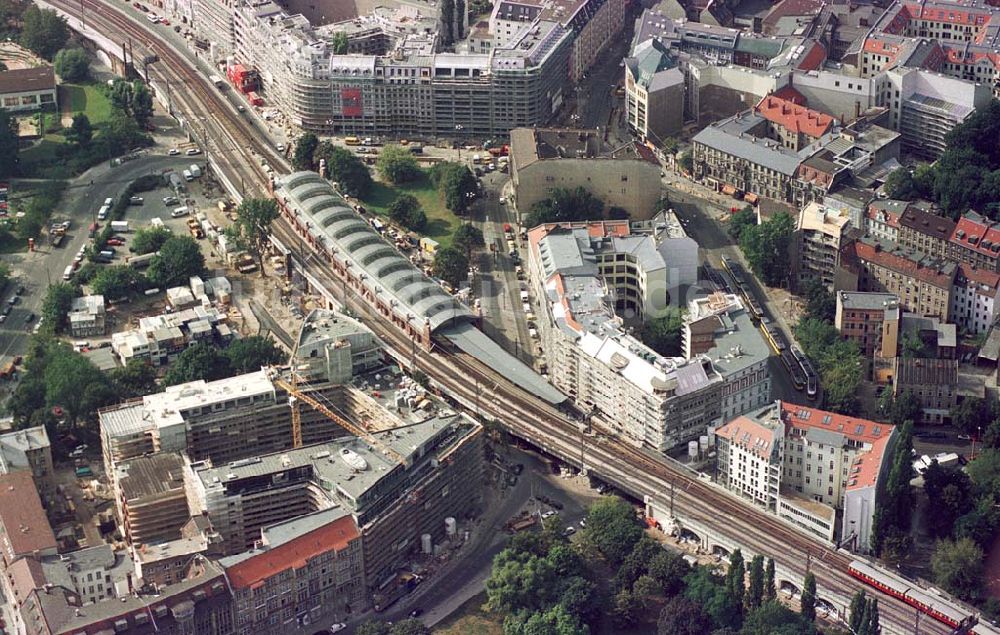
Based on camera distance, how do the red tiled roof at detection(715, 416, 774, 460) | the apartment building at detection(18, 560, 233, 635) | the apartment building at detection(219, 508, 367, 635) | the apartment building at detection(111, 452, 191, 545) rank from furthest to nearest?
the red tiled roof at detection(715, 416, 774, 460)
the apartment building at detection(111, 452, 191, 545)
the apartment building at detection(219, 508, 367, 635)
the apartment building at detection(18, 560, 233, 635)

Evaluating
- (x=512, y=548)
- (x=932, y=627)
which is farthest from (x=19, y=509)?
(x=932, y=627)

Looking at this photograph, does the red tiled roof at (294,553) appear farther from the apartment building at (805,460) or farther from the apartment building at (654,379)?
the apartment building at (805,460)

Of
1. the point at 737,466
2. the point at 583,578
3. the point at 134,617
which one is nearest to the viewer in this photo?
the point at 134,617

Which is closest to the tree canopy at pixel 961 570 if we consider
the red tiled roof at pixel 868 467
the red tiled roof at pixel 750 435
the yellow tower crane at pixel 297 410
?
the red tiled roof at pixel 868 467

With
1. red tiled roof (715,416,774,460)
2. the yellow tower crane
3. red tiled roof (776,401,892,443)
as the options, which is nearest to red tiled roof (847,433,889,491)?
red tiled roof (776,401,892,443)

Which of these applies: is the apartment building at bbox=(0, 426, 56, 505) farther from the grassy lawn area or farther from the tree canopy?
the tree canopy

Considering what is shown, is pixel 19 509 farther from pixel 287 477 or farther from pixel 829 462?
pixel 829 462
